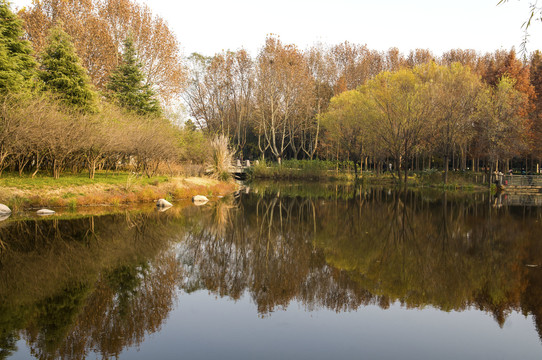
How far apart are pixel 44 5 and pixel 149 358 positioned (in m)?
36.4

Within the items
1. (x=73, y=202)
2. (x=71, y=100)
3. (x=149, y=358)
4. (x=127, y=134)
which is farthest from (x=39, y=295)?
(x=71, y=100)

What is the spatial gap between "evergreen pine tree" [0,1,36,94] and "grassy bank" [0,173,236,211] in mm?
5153

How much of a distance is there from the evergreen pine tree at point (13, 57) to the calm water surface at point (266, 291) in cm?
1025

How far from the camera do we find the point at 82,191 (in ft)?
65.6

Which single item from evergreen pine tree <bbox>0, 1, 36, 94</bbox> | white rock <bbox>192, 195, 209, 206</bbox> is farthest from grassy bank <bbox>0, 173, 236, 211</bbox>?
evergreen pine tree <bbox>0, 1, 36, 94</bbox>

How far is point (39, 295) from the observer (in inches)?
296

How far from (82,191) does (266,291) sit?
50.3 ft

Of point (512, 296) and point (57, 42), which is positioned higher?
point (57, 42)

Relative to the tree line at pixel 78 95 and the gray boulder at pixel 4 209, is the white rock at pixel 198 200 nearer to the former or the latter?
the tree line at pixel 78 95

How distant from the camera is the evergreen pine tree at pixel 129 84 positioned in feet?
104

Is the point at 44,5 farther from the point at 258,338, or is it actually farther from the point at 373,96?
the point at 258,338

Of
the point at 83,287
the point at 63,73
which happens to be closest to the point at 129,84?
the point at 63,73

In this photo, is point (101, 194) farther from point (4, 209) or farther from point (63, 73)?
point (63, 73)

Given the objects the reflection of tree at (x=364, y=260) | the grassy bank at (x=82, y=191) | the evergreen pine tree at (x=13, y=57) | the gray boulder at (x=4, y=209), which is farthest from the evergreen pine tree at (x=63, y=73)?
the reflection of tree at (x=364, y=260)
